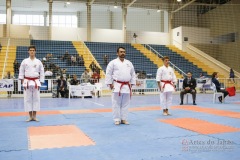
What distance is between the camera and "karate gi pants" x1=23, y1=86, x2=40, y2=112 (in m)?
6.25

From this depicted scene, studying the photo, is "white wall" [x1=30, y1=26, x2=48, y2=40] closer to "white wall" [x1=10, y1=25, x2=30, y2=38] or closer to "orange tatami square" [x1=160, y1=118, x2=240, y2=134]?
"white wall" [x1=10, y1=25, x2=30, y2=38]

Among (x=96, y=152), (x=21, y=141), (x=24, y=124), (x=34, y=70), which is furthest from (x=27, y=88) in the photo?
(x=96, y=152)

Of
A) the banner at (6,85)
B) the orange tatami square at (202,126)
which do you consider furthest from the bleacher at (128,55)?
the orange tatami square at (202,126)

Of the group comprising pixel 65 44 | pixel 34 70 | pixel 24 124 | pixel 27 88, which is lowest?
pixel 24 124

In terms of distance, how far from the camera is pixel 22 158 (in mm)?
3365

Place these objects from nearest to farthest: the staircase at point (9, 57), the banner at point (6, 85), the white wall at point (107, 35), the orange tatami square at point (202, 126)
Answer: the orange tatami square at point (202, 126)
the banner at point (6, 85)
the staircase at point (9, 57)
the white wall at point (107, 35)

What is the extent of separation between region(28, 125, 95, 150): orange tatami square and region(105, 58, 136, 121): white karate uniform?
1054 millimetres

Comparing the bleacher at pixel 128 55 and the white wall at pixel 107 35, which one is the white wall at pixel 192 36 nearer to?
the bleacher at pixel 128 55

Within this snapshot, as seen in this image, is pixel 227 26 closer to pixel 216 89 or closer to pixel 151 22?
pixel 151 22

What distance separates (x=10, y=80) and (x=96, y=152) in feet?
35.1

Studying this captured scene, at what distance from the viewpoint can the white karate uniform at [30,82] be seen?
621 cm

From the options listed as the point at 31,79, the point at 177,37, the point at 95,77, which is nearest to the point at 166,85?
the point at 31,79

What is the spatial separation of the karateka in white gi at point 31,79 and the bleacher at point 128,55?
495 inches

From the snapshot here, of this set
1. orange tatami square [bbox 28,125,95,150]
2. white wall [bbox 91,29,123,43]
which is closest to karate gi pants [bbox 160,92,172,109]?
orange tatami square [bbox 28,125,95,150]
